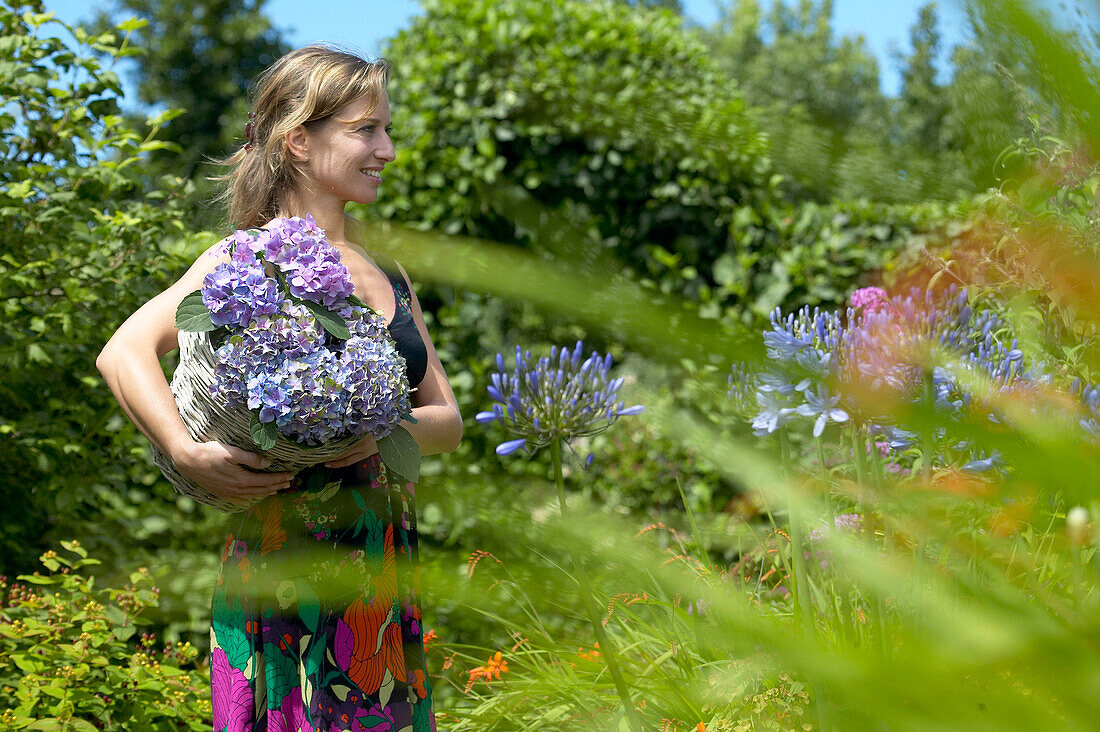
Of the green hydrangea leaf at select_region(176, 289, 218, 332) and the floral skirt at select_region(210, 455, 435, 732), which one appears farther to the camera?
the floral skirt at select_region(210, 455, 435, 732)

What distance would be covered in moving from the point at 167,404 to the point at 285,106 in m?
0.64

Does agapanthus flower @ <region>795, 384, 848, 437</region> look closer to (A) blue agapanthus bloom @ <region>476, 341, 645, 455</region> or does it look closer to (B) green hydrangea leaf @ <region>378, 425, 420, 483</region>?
(A) blue agapanthus bloom @ <region>476, 341, 645, 455</region>

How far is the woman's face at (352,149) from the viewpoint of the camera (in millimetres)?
1789

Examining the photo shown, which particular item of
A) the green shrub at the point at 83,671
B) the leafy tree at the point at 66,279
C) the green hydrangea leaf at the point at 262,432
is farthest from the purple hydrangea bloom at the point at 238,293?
the leafy tree at the point at 66,279

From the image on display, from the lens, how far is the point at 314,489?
1.68 meters

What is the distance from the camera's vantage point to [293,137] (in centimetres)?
183

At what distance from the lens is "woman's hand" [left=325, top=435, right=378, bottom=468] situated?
161 cm

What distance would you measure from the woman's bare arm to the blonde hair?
0.81 feet

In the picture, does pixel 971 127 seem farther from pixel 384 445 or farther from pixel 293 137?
pixel 293 137

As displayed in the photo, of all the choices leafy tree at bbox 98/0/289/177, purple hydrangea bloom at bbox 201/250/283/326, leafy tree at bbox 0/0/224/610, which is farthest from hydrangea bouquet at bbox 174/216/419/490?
leafy tree at bbox 98/0/289/177

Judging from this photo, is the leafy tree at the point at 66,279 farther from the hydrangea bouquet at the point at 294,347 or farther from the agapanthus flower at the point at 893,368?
the agapanthus flower at the point at 893,368

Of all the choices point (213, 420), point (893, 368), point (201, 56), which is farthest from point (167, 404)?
point (201, 56)

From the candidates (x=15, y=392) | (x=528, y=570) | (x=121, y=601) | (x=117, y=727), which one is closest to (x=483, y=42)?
(x=15, y=392)

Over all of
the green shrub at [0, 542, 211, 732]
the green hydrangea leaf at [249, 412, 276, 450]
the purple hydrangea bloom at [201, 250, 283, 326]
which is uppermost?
the purple hydrangea bloom at [201, 250, 283, 326]
